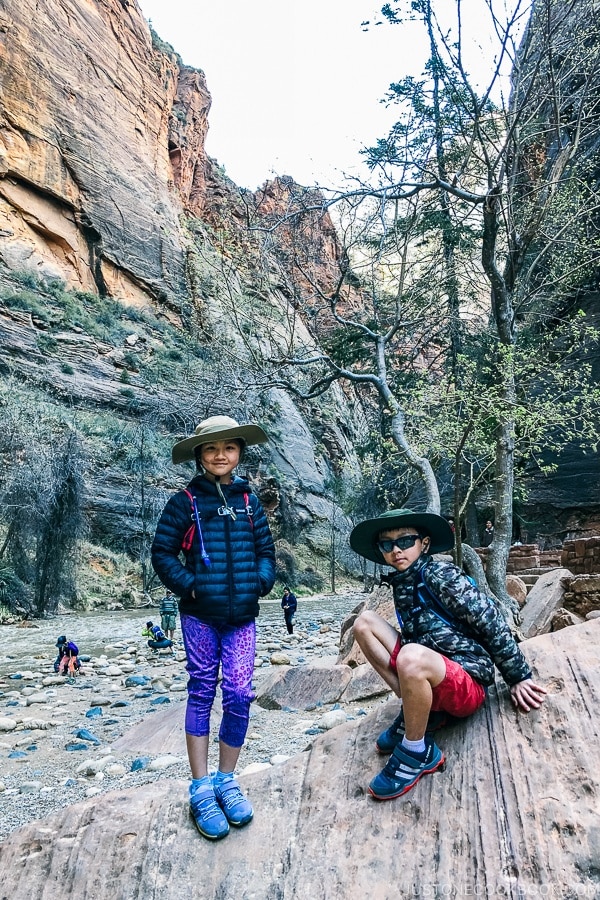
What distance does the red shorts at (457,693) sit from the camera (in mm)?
2182

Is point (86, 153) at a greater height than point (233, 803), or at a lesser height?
greater

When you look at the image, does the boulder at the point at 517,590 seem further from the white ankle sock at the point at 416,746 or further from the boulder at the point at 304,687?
the white ankle sock at the point at 416,746

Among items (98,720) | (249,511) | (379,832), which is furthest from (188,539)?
(98,720)

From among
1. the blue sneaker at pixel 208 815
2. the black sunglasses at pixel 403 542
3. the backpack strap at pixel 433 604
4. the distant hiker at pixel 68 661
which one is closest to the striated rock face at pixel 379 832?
the blue sneaker at pixel 208 815

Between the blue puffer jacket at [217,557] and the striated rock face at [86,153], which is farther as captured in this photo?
the striated rock face at [86,153]

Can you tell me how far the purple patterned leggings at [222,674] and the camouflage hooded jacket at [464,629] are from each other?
0.70m

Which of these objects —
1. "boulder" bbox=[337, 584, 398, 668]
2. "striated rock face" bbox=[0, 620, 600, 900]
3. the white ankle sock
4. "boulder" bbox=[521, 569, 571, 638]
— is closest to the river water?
"boulder" bbox=[337, 584, 398, 668]

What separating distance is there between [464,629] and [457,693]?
0.80ft

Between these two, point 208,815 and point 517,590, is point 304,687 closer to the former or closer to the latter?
point 208,815

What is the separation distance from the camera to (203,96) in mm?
51969

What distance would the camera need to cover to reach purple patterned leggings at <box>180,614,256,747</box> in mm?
2473

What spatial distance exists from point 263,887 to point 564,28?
9524 mm

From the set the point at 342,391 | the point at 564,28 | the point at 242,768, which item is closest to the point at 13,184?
the point at 342,391

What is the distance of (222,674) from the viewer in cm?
248
